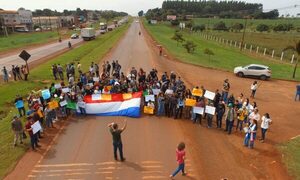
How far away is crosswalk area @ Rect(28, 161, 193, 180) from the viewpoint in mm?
11055

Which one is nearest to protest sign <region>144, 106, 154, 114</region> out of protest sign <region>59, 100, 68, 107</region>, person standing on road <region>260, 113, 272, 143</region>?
protest sign <region>59, 100, 68, 107</region>

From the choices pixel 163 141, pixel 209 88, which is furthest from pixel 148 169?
pixel 209 88

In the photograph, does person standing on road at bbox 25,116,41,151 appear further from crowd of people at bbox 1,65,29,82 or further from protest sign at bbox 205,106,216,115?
crowd of people at bbox 1,65,29,82

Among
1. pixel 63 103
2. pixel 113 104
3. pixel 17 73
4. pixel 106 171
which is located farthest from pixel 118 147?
pixel 17 73

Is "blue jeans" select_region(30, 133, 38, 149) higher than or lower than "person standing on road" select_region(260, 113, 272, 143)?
lower

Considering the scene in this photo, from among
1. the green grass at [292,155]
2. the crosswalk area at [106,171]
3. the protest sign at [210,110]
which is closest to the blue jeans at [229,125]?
the protest sign at [210,110]

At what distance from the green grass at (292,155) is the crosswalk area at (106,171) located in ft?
14.2

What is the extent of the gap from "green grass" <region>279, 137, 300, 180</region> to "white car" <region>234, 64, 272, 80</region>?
15.1m

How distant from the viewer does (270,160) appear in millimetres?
12688

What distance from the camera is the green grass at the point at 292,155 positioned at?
11.9m

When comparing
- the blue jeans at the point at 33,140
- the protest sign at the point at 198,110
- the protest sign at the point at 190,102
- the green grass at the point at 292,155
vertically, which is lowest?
the green grass at the point at 292,155

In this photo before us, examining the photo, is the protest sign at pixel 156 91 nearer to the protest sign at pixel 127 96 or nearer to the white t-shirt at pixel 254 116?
the protest sign at pixel 127 96

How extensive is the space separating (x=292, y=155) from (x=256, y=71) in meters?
17.3

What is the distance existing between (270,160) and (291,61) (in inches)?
1300
